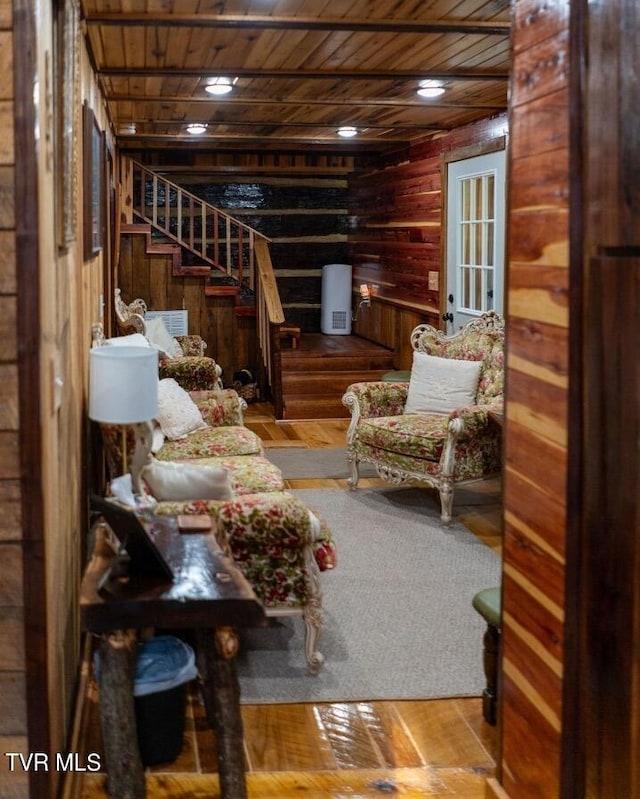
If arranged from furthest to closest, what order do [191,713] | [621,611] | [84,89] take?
[84,89] < [191,713] < [621,611]

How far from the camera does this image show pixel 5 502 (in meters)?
2.23

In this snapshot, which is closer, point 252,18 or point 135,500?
point 135,500

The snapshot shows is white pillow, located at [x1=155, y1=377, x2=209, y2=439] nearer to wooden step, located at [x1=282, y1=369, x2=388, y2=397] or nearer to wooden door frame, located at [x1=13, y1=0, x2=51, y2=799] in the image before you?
wooden door frame, located at [x1=13, y1=0, x2=51, y2=799]

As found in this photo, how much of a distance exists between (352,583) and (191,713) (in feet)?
4.63

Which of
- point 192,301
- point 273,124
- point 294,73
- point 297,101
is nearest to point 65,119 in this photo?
point 294,73

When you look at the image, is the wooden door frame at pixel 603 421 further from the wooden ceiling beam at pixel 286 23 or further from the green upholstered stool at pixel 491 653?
the wooden ceiling beam at pixel 286 23

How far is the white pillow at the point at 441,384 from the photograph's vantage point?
19.6 feet

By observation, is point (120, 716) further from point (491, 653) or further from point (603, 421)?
point (603, 421)

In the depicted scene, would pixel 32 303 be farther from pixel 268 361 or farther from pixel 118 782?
pixel 268 361

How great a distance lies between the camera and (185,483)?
3441 millimetres

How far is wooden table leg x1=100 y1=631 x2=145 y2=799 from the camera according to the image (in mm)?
2416

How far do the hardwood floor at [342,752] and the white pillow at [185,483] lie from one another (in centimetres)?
68

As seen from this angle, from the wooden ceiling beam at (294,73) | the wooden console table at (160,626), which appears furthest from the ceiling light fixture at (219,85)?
the wooden console table at (160,626)

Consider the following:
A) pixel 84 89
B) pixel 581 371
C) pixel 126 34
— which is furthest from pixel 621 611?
pixel 126 34
